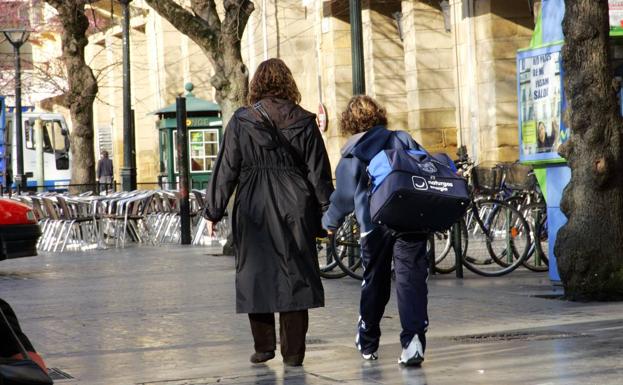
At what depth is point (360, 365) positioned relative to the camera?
8.64 metres

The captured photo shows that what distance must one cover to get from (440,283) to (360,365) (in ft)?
18.9

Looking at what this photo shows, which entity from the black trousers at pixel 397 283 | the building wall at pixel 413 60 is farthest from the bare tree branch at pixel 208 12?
the black trousers at pixel 397 283

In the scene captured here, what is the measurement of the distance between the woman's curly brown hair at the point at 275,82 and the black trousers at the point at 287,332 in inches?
51.7

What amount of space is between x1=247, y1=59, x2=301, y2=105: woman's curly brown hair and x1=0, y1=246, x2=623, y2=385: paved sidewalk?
5.28 ft

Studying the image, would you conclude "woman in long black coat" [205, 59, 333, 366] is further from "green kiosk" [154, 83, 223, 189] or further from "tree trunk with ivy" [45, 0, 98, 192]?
"green kiosk" [154, 83, 223, 189]

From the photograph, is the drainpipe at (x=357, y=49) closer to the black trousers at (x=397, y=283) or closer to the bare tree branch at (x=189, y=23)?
the bare tree branch at (x=189, y=23)

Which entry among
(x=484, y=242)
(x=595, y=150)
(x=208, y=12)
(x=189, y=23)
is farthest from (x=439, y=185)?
(x=208, y=12)

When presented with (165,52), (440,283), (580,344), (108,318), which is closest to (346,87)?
(165,52)

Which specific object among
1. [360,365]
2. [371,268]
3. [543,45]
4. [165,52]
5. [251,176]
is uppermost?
[165,52]

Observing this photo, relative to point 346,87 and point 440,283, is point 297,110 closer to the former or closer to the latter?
point 440,283

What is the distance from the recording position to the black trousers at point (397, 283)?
8617mm

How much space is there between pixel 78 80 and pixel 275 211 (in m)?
23.2

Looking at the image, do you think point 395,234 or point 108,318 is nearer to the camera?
point 395,234

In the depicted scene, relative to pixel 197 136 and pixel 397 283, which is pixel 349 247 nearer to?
pixel 397 283
